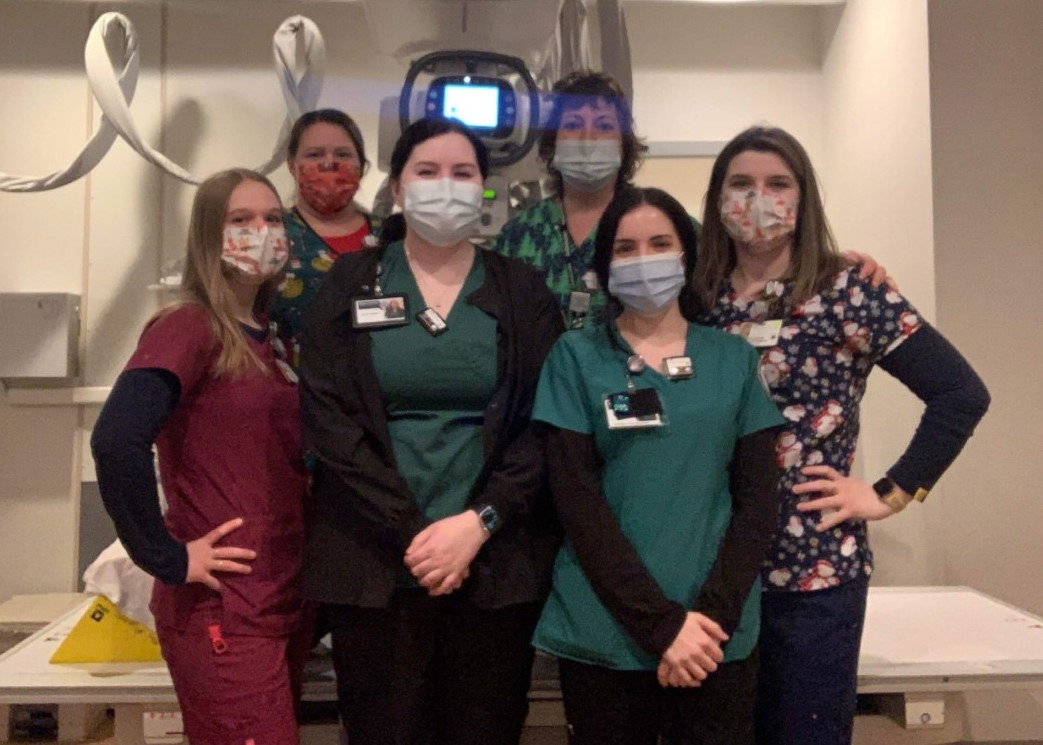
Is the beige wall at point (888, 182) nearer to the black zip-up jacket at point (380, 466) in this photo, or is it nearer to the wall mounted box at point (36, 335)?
the black zip-up jacket at point (380, 466)

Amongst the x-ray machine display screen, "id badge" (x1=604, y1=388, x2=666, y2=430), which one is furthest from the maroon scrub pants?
the x-ray machine display screen

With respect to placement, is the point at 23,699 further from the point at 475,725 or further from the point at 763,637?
the point at 763,637

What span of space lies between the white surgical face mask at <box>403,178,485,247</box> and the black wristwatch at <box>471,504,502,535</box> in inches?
19.1

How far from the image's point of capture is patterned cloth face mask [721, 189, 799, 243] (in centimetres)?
157

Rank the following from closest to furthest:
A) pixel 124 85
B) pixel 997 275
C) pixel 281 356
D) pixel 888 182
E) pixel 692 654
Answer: pixel 692 654
pixel 281 356
pixel 997 275
pixel 888 182
pixel 124 85

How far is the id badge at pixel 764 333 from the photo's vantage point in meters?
1.54

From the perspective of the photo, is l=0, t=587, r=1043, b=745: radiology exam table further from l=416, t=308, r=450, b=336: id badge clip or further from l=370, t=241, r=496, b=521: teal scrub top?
l=416, t=308, r=450, b=336: id badge clip

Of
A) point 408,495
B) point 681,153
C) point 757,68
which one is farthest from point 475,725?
point 757,68

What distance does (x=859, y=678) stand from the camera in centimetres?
182

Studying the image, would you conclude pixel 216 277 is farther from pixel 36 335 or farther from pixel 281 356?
pixel 36 335


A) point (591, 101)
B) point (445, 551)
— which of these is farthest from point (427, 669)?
point (591, 101)

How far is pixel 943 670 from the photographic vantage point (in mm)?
1851

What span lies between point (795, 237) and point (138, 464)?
124 cm

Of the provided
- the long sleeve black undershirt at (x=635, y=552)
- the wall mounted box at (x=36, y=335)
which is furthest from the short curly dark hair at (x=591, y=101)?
the wall mounted box at (x=36, y=335)
